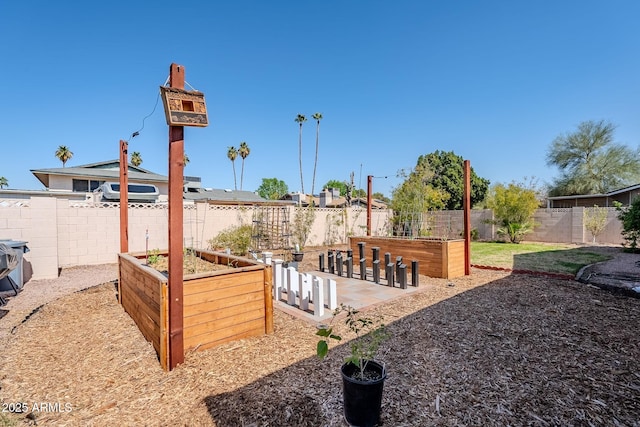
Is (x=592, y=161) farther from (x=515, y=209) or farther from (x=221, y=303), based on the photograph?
(x=221, y=303)

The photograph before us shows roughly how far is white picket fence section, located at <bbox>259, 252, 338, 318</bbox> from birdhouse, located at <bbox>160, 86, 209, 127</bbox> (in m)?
2.54

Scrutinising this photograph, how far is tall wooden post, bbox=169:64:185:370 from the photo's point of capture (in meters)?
2.46

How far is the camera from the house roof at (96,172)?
13.1m

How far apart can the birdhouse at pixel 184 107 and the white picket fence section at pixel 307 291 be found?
2.54 meters

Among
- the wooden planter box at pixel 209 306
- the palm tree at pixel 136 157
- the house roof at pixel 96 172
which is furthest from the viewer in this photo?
the palm tree at pixel 136 157

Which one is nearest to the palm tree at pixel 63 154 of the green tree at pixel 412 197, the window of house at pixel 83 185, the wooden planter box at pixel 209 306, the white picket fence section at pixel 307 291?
the window of house at pixel 83 185

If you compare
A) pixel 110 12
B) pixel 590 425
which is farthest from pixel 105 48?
pixel 590 425

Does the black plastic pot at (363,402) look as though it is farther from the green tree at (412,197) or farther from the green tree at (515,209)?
the green tree at (515,209)

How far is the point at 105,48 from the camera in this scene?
683 centimetres

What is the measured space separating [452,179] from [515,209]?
12.0 m

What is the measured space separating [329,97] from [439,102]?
17.0 feet

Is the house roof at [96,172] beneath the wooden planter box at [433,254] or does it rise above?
above

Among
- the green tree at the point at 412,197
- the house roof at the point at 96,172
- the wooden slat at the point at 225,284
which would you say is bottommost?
the wooden slat at the point at 225,284

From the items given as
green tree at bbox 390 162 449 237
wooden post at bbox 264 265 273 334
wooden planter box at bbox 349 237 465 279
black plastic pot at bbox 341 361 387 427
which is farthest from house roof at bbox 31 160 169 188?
black plastic pot at bbox 341 361 387 427
